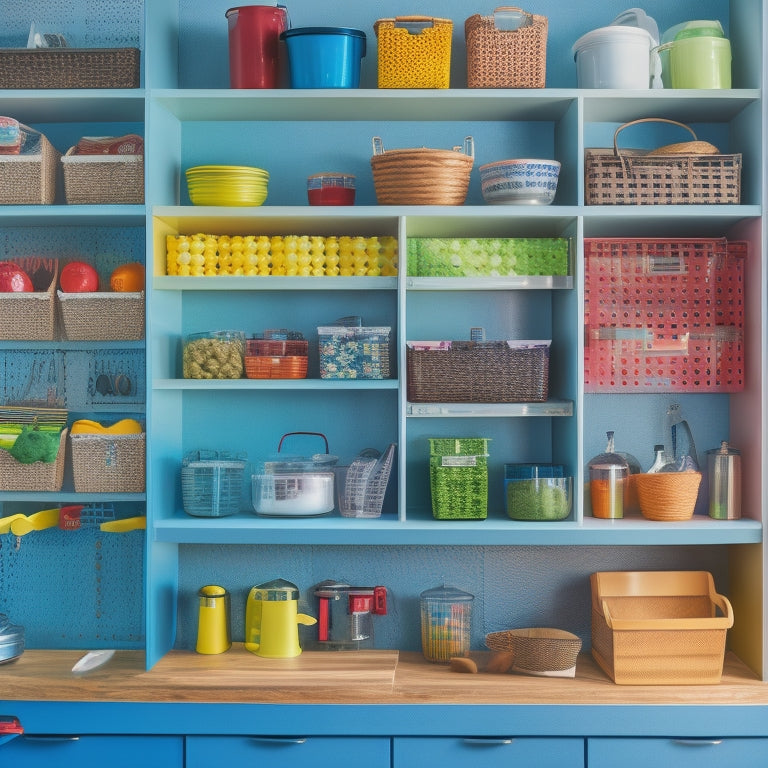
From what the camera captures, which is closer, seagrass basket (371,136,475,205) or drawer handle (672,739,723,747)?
drawer handle (672,739,723,747)

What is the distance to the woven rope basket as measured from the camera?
3.08 metres

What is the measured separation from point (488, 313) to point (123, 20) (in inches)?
66.2

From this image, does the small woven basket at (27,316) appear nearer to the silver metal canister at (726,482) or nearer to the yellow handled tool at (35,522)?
the yellow handled tool at (35,522)

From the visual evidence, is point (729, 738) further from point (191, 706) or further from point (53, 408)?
point (53, 408)

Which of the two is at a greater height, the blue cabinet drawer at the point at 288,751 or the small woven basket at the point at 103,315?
the small woven basket at the point at 103,315

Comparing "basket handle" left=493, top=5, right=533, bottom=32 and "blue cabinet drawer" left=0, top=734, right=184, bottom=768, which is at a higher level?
"basket handle" left=493, top=5, right=533, bottom=32

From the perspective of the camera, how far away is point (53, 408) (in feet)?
10.6

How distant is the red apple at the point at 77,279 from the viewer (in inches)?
123

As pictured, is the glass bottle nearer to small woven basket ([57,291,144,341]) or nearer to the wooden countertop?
the wooden countertop

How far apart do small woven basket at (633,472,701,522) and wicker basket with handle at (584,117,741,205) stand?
2.91 feet

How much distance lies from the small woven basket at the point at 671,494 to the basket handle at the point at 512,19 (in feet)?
4.99

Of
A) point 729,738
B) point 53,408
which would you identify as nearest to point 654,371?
point 729,738

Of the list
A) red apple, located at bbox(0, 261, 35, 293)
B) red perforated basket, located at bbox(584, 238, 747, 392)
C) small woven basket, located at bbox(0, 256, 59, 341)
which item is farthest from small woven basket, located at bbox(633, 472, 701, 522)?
red apple, located at bbox(0, 261, 35, 293)

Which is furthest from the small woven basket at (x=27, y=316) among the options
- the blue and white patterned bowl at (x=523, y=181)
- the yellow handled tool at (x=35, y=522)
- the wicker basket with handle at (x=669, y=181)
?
the wicker basket with handle at (x=669, y=181)
